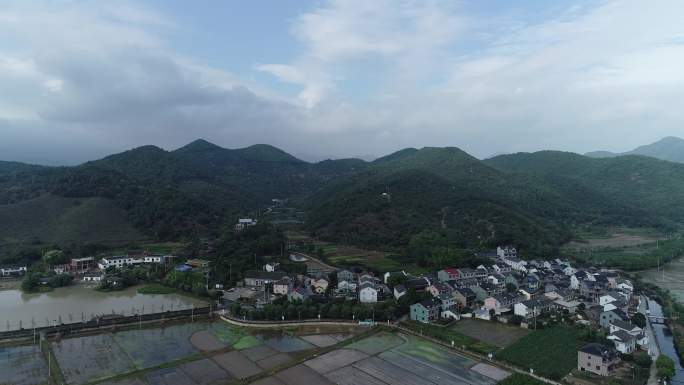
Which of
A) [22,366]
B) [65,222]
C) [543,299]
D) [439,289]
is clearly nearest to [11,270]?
[65,222]

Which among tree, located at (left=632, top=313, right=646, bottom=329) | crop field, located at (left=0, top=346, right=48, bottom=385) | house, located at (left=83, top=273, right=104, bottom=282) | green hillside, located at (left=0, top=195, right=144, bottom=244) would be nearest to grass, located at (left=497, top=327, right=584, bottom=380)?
tree, located at (left=632, top=313, right=646, bottom=329)

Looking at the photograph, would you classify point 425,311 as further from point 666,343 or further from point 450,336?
point 666,343

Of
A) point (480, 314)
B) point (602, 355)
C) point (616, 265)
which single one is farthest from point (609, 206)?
point (602, 355)

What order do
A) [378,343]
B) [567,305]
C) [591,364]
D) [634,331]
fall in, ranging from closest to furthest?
[591,364], [634,331], [378,343], [567,305]

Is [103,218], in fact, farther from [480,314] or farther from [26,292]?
[480,314]

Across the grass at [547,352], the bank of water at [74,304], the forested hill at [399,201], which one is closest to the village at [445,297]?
the grass at [547,352]

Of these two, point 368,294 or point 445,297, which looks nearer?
point 445,297

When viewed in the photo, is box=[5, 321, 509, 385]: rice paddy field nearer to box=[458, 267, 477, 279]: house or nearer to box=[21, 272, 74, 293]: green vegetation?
box=[21, 272, 74, 293]: green vegetation
